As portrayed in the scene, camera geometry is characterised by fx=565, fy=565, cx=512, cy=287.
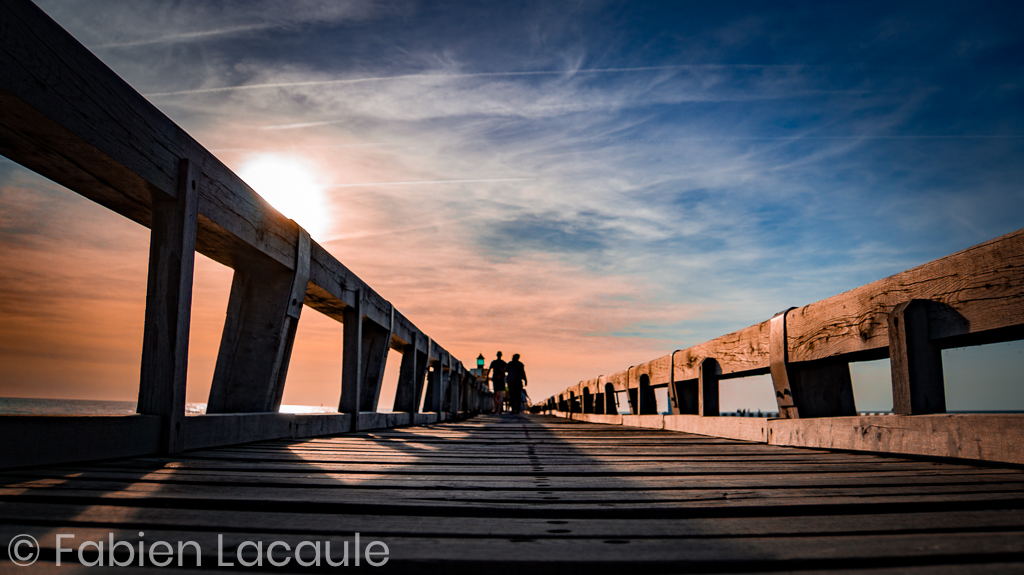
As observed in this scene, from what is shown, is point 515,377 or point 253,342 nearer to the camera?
point 253,342

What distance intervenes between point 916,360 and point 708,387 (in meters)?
2.98

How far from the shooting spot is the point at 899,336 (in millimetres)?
2799

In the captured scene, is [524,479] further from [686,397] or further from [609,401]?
[609,401]

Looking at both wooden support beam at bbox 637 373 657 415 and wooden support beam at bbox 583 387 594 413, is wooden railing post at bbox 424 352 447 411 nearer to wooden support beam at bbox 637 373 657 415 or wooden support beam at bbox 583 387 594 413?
wooden support beam at bbox 583 387 594 413

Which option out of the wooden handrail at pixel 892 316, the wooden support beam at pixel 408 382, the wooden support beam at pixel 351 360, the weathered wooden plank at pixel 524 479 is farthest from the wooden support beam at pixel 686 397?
the wooden support beam at pixel 408 382

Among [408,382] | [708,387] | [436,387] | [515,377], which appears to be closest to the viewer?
[708,387]

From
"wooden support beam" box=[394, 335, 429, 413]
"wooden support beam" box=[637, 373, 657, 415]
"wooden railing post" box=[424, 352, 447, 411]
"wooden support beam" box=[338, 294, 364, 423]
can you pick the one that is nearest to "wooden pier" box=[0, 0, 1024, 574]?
Answer: "wooden support beam" box=[338, 294, 364, 423]

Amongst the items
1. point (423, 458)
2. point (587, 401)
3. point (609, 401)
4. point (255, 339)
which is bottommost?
point (587, 401)

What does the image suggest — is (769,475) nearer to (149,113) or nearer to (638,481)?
(638,481)

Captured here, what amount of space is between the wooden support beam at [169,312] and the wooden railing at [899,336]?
12.4 feet

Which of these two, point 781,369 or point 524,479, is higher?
point 781,369

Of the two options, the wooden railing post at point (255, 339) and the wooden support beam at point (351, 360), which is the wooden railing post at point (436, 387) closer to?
the wooden support beam at point (351, 360)
